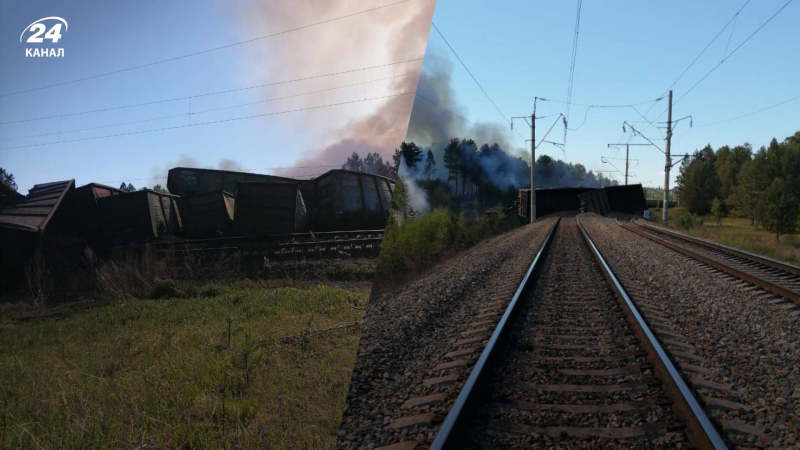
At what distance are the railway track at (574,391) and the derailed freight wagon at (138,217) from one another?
5.69 feet

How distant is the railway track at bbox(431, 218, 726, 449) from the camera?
10.4 ft

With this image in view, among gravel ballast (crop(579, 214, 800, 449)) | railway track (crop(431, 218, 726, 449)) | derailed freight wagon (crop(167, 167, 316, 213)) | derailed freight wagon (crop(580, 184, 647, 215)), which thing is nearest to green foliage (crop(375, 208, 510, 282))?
railway track (crop(431, 218, 726, 449))

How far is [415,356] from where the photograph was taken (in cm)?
500

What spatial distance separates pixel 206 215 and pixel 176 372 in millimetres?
704

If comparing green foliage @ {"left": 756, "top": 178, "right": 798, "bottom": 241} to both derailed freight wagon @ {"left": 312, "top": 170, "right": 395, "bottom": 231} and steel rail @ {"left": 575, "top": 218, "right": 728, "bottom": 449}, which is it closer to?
steel rail @ {"left": 575, "top": 218, "right": 728, "bottom": 449}

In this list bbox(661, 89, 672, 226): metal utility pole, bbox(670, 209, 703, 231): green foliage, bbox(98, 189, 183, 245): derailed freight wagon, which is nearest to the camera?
bbox(98, 189, 183, 245): derailed freight wagon

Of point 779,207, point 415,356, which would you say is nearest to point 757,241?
point 779,207

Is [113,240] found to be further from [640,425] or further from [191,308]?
[640,425]

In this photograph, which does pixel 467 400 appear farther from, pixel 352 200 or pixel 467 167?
pixel 467 167

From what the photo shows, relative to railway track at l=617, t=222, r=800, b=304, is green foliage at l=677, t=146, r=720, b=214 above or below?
above

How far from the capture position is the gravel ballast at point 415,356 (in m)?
3.22

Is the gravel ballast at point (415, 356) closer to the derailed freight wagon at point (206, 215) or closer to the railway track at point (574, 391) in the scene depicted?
the railway track at point (574, 391)

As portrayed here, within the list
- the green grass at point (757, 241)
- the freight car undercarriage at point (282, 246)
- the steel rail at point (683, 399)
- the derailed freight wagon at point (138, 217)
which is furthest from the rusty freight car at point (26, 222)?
the green grass at point (757, 241)

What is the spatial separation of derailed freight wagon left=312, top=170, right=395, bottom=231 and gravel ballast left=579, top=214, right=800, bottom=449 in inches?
112
